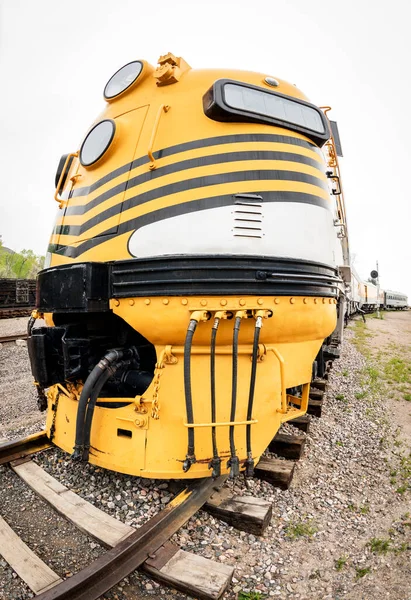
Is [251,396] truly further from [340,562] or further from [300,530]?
[340,562]

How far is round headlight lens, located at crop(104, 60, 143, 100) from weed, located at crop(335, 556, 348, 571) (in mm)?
4046

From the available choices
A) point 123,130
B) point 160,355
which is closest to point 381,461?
point 160,355

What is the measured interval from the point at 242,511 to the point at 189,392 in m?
0.95

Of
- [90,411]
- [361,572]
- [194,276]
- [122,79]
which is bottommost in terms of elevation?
[361,572]

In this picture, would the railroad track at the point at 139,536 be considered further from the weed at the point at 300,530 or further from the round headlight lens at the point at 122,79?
the round headlight lens at the point at 122,79

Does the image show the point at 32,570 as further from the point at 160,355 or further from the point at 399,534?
the point at 399,534

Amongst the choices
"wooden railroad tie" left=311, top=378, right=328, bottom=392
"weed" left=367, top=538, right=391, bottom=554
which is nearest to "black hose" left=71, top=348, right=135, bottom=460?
"weed" left=367, top=538, right=391, bottom=554

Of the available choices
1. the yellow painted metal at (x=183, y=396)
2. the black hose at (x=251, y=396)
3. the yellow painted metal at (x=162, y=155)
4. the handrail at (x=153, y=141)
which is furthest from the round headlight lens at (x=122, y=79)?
the black hose at (x=251, y=396)

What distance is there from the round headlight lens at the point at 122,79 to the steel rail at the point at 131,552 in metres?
3.47

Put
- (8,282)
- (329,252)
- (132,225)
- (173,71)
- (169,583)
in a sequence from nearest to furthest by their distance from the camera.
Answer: (169,583)
(132,225)
(173,71)
(329,252)
(8,282)

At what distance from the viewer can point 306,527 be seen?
2.82m

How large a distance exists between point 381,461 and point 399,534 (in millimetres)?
1265

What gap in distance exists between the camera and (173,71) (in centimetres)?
318

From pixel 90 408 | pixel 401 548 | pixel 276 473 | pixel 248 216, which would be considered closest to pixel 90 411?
pixel 90 408
